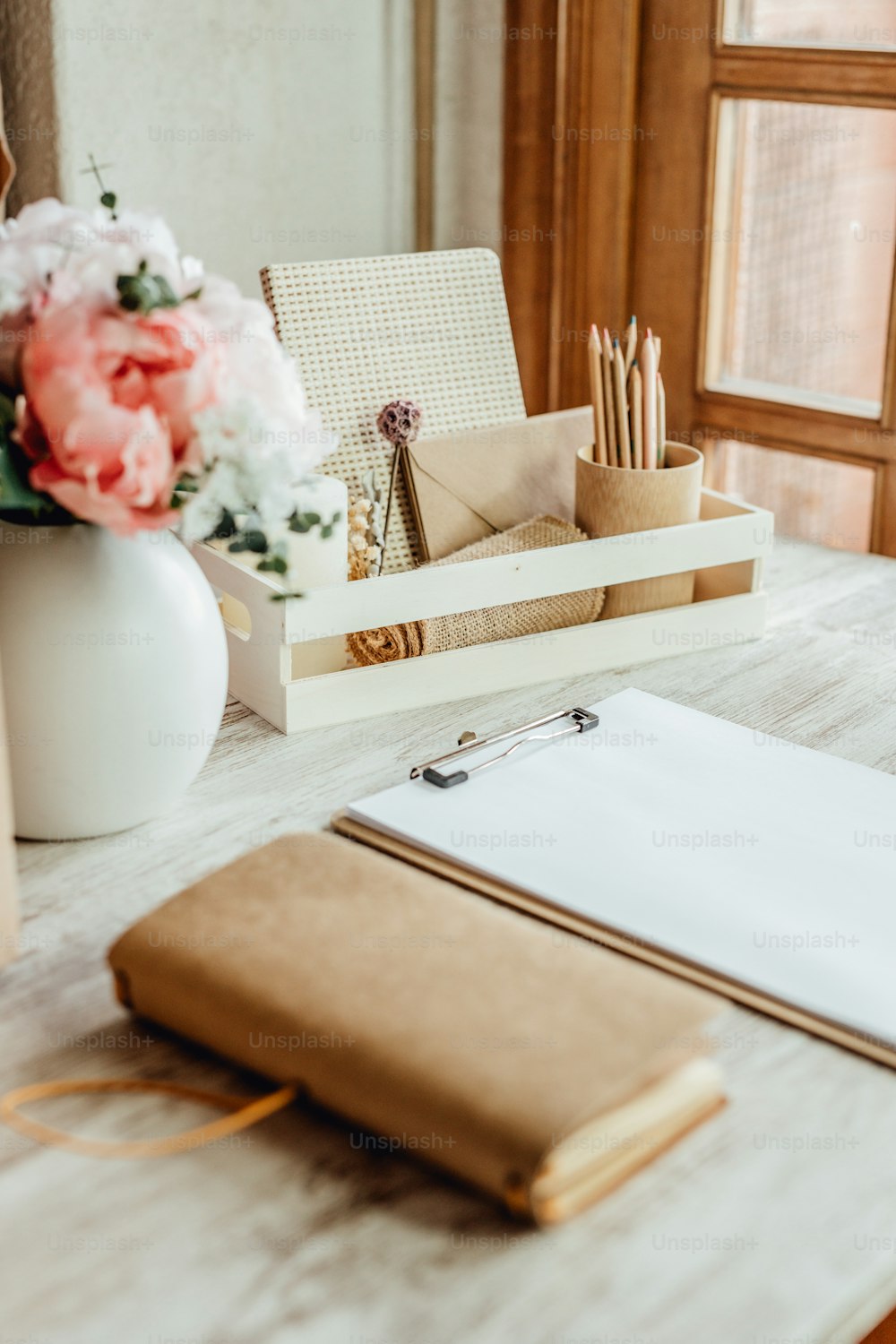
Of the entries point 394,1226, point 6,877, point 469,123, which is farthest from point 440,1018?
point 469,123

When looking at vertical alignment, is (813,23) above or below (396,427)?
above

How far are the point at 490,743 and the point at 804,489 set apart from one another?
80 centimetres

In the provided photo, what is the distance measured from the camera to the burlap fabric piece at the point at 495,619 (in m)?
1.02

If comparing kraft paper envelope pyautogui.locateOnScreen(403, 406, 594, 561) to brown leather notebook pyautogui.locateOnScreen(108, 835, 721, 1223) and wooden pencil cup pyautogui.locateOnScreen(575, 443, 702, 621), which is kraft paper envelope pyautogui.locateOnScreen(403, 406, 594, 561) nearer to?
wooden pencil cup pyautogui.locateOnScreen(575, 443, 702, 621)

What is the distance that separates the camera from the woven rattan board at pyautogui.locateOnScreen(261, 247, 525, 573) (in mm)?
1198

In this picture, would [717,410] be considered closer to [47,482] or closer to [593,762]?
[593,762]

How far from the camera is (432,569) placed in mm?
997

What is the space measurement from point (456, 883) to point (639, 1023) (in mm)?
198

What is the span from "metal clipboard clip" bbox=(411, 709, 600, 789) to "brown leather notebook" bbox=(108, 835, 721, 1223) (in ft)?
0.55

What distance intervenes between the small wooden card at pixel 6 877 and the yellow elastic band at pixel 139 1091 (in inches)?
4.0

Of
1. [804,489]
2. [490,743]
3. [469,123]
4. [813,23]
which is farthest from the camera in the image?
[469,123]

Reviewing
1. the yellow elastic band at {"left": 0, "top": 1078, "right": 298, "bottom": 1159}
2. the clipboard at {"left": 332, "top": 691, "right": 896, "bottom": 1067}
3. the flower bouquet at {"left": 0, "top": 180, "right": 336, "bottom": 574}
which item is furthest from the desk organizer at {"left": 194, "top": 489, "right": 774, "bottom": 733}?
the yellow elastic band at {"left": 0, "top": 1078, "right": 298, "bottom": 1159}

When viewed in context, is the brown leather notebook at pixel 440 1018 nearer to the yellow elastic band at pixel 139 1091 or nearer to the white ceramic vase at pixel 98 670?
the yellow elastic band at pixel 139 1091

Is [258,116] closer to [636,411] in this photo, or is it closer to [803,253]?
[803,253]
